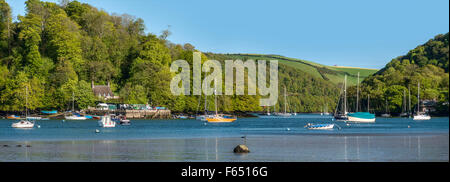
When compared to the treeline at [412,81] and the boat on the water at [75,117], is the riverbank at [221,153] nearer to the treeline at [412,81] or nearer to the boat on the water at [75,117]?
the boat on the water at [75,117]

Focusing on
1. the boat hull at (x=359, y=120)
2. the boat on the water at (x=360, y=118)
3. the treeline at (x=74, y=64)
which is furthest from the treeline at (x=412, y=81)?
the treeline at (x=74, y=64)

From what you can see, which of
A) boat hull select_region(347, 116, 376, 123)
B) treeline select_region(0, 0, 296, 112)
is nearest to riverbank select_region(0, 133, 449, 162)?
boat hull select_region(347, 116, 376, 123)

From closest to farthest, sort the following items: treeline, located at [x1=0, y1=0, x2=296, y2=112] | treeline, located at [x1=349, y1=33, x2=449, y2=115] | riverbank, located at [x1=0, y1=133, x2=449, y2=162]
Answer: riverbank, located at [x1=0, y1=133, x2=449, y2=162], treeline, located at [x1=0, y1=0, x2=296, y2=112], treeline, located at [x1=349, y1=33, x2=449, y2=115]

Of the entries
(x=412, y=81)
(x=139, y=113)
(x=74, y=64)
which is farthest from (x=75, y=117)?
(x=412, y=81)

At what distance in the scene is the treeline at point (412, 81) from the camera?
13499cm

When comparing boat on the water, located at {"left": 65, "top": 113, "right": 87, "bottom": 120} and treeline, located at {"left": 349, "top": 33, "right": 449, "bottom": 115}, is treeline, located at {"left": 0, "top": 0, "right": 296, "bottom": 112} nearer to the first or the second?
boat on the water, located at {"left": 65, "top": 113, "right": 87, "bottom": 120}

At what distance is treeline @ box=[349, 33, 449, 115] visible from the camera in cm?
13499

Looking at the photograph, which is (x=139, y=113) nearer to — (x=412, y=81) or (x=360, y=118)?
(x=360, y=118)

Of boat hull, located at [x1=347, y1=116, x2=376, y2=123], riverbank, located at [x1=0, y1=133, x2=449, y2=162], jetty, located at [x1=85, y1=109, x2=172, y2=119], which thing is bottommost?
boat hull, located at [x1=347, y1=116, x2=376, y2=123]
